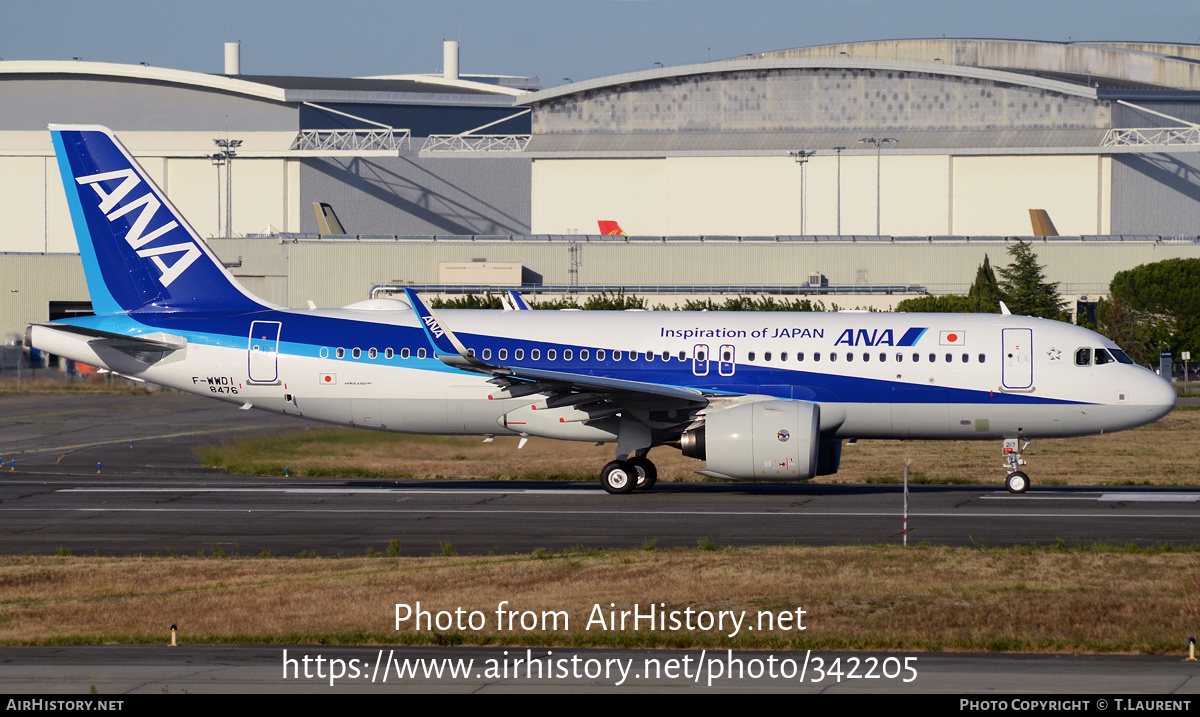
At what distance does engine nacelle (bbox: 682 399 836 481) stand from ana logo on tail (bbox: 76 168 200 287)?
1269cm

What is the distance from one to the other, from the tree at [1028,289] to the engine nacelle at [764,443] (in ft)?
159

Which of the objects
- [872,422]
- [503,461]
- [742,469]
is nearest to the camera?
[742,469]

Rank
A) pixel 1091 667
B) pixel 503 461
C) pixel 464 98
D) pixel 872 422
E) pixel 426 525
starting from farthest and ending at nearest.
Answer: pixel 464 98
pixel 503 461
pixel 872 422
pixel 426 525
pixel 1091 667

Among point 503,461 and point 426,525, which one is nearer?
point 426,525

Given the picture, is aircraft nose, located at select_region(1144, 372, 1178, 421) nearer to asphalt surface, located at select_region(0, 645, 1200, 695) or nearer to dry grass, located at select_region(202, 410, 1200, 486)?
dry grass, located at select_region(202, 410, 1200, 486)

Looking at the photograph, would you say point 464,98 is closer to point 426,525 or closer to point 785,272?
point 785,272

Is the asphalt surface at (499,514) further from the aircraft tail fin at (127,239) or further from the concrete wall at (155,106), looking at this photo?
the concrete wall at (155,106)

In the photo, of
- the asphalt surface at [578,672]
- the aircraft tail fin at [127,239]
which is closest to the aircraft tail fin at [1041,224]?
the aircraft tail fin at [127,239]

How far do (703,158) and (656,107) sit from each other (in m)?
5.78

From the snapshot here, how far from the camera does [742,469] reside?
26.8 meters

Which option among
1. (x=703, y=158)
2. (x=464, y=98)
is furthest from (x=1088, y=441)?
(x=464, y=98)

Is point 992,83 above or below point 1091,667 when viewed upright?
above

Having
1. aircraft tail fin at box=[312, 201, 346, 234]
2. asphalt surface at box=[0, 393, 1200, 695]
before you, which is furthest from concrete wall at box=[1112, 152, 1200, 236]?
asphalt surface at box=[0, 393, 1200, 695]

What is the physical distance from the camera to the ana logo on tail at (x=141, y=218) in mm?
29578
